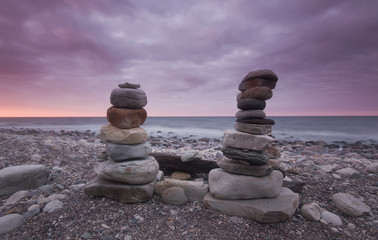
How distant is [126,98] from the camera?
509cm

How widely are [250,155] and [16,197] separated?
624cm

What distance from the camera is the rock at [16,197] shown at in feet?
15.7

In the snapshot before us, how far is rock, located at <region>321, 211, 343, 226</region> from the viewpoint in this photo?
4074 mm

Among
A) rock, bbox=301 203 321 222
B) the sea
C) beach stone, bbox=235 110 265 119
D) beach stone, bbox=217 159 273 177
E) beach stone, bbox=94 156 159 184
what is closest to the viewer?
rock, bbox=301 203 321 222

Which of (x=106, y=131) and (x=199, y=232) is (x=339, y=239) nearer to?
(x=199, y=232)

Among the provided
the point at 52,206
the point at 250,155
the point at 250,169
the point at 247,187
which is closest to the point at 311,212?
the point at 247,187

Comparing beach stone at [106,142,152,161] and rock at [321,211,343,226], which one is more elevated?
beach stone at [106,142,152,161]

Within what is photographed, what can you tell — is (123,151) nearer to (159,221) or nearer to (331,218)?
(159,221)

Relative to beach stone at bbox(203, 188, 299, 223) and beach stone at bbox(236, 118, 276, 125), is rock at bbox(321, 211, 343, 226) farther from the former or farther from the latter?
beach stone at bbox(236, 118, 276, 125)

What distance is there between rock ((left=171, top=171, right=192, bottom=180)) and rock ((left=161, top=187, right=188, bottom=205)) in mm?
1432

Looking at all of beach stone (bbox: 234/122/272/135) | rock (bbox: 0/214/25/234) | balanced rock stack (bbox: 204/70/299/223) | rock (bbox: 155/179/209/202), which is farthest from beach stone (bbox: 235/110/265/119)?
rock (bbox: 0/214/25/234)

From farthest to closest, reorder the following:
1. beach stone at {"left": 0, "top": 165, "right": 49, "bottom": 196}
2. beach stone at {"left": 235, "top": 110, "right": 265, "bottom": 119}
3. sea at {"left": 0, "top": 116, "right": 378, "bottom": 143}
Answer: sea at {"left": 0, "top": 116, "right": 378, "bottom": 143}
beach stone at {"left": 0, "top": 165, "right": 49, "bottom": 196}
beach stone at {"left": 235, "top": 110, "right": 265, "bottom": 119}

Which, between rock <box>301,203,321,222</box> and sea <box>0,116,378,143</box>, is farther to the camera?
sea <box>0,116,378,143</box>

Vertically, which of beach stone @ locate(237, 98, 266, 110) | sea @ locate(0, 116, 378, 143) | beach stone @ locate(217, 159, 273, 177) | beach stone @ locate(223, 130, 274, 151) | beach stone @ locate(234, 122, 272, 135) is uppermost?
beach stone @ locate(237, 98, 266, 110)
